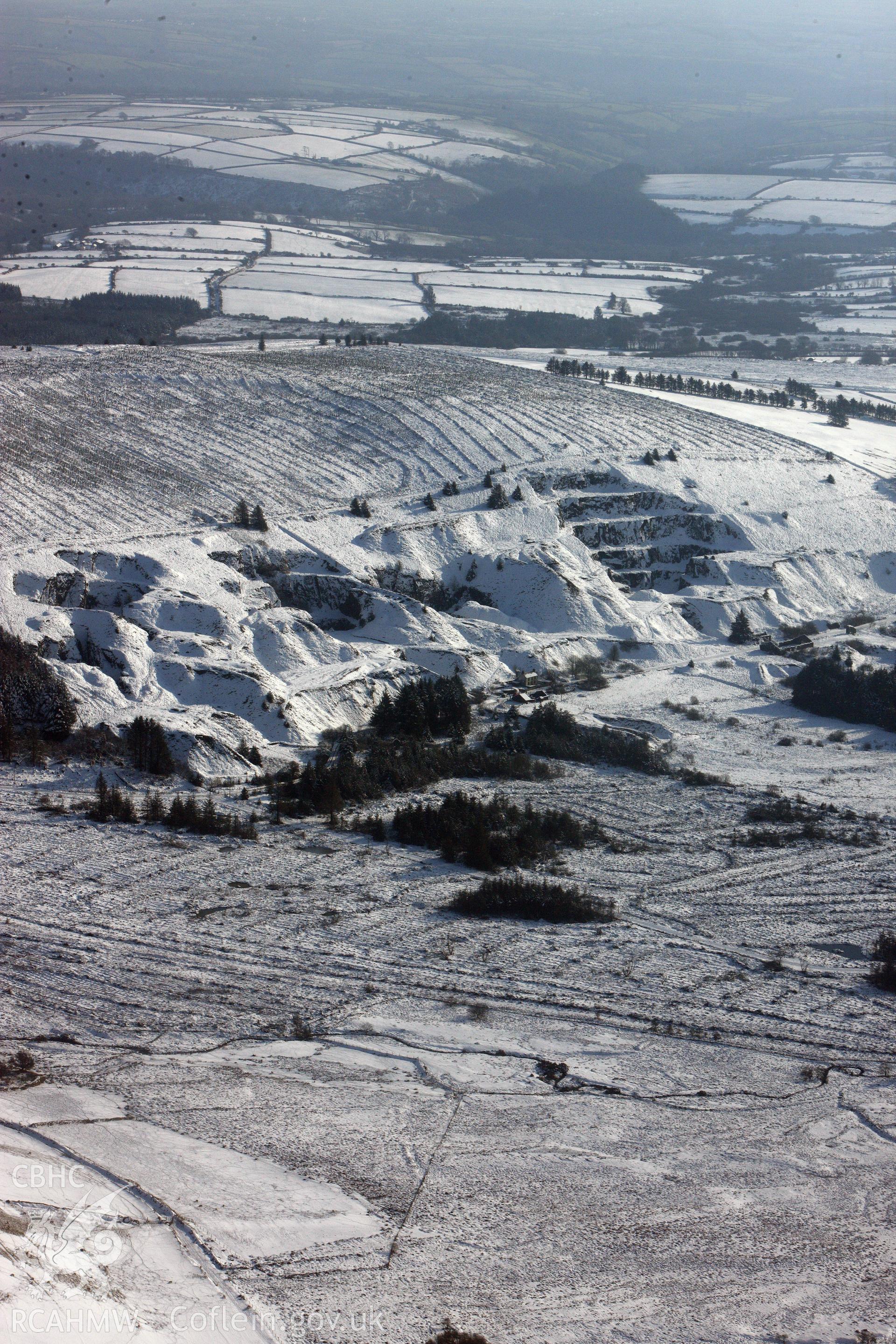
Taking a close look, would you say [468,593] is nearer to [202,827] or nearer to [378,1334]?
[202,827]

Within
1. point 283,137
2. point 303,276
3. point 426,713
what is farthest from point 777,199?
point 426,713

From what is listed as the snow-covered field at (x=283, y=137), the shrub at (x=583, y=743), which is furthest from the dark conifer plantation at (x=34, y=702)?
the snow-covered field at (x=283, y=137)

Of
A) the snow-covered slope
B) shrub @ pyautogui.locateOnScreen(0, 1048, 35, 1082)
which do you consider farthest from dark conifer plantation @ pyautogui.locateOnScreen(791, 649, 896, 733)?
shrub @ pyautogui.locateOnScreen(0, 1048, 35, 1082)

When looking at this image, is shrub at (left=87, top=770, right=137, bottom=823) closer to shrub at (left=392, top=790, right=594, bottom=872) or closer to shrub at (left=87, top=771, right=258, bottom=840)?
shrub at (left=87, top=771, right=258, bottom=840)

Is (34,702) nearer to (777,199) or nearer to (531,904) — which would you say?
(531,904)

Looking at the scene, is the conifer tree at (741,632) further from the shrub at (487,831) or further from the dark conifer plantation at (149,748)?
the dark conifer plantation at (149,748)

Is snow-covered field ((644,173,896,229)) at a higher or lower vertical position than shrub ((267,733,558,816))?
higher
